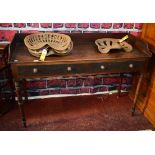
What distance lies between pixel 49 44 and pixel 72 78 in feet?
2.50

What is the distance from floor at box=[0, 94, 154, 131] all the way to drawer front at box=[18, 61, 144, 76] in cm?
62

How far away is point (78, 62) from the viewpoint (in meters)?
1.58

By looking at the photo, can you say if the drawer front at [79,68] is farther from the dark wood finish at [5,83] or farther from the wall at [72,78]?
the wall at [72,78]

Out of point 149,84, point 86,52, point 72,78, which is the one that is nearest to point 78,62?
point 86,52

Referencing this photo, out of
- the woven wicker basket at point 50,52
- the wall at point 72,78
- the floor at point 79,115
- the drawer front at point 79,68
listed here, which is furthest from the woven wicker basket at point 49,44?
the floor at point 79,115

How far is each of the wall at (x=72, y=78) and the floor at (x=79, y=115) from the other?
112 mm

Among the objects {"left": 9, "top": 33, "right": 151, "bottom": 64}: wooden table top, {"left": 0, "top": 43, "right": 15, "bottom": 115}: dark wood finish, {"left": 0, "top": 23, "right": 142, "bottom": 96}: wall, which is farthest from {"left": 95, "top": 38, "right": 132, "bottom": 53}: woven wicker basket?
{"left": 0, "top": 43, "right": 15, "bottom": 115}: dark wood finish

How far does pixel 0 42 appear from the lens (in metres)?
1.98

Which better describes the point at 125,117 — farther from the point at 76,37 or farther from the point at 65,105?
the point at 76,37

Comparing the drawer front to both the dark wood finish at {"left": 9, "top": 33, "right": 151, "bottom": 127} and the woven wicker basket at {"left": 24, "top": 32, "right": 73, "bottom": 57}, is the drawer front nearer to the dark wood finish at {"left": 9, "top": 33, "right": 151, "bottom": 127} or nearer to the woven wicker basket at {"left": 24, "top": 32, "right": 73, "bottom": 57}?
the dark wood finish at {"left": 9, "top": 33, "right": 151, "bottom": 127}

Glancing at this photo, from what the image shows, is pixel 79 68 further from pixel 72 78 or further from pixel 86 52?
pixel 72 78
